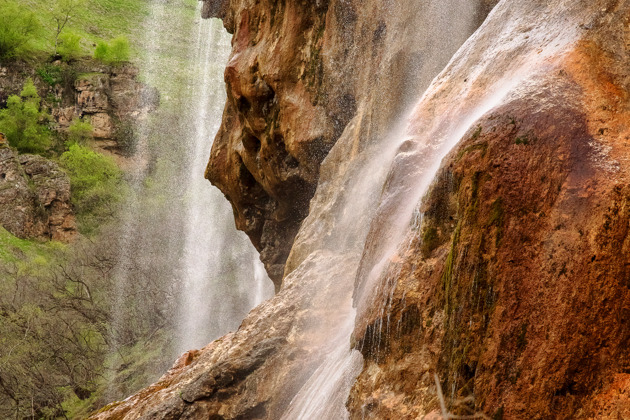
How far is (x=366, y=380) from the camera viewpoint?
5438 mm

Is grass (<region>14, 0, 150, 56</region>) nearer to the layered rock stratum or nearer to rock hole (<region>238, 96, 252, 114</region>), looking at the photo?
rock hole (<region>238, 96, 252, 114</region>)

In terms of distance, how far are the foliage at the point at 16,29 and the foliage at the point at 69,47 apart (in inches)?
87.0

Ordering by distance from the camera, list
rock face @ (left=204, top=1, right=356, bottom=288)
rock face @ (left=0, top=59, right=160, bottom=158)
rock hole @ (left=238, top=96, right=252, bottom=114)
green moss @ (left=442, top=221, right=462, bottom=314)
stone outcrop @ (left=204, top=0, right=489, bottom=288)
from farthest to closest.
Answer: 1. rock face @ (left=0, top=59, right=160, bottom=158)
2. rock hole @ (left=238, top=96, right=252, bottom=114)
3. rock face @ (left=204, top=1, right=356, bottom=288)
4. stone outcrop @ (left=204, top=0, right=489, bottom=288)
5. green moss @ (left=442, top=221, right=462, bottom=314)

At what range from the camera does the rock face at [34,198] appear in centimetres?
3584

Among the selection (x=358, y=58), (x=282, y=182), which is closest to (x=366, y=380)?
(x=358, y=58)

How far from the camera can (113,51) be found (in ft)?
168

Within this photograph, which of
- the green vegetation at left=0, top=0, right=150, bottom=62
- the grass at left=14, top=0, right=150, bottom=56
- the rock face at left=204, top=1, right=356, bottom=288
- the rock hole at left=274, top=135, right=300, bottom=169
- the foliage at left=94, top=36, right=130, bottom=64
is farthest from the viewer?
the grass at left=14, top=0, right=150, bottom=56

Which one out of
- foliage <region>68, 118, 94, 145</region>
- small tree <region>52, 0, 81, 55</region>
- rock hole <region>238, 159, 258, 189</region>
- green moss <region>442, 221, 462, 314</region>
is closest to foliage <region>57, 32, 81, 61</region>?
small tree <region>52, 0, 81, 55</region>

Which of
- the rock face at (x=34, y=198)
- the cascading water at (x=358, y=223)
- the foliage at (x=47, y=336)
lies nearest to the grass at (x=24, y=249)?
the rock face at (x=34, y=198)

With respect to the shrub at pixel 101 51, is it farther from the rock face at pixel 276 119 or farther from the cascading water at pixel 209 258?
the rock face at pixel 276 119

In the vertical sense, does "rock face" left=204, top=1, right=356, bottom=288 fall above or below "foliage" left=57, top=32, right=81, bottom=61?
below

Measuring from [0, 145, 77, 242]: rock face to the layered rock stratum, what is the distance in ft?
96.7

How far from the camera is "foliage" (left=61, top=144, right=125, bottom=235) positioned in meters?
39.0

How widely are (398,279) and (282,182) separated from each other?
8.87 metres
